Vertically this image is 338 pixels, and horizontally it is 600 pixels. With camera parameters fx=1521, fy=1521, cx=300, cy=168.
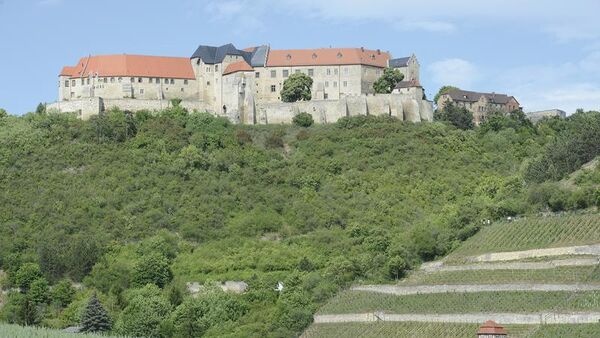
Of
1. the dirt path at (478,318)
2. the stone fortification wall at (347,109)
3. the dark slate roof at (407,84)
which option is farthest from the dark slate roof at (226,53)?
the dirt path at (478,318)

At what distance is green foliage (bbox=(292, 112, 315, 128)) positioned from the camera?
110562mm

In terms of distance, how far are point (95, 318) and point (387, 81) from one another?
43.1 metres

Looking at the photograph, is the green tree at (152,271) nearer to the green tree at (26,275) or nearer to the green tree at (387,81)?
the green tree at (26,275)

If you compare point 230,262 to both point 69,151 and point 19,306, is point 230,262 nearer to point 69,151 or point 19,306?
point 19,306

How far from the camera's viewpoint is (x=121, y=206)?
97.4m

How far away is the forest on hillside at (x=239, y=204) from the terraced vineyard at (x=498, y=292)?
2.68m

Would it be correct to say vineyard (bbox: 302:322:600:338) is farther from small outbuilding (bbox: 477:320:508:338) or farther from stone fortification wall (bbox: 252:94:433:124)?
stone fortification wall (bbox: 252:94:433:124)

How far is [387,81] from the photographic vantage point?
11456 centimetres

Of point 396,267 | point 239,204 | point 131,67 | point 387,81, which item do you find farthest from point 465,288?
point 131,67

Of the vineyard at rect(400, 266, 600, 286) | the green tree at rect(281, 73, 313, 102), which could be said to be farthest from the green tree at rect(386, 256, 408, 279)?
the green tree at rect(281, 73, 313, 102)

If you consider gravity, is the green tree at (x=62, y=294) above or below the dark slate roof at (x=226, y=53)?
below

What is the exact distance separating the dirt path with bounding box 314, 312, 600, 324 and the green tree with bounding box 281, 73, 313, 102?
1615 inches

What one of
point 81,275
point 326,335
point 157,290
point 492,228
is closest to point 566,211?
point 492,228

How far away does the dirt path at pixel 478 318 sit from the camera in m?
61.6
